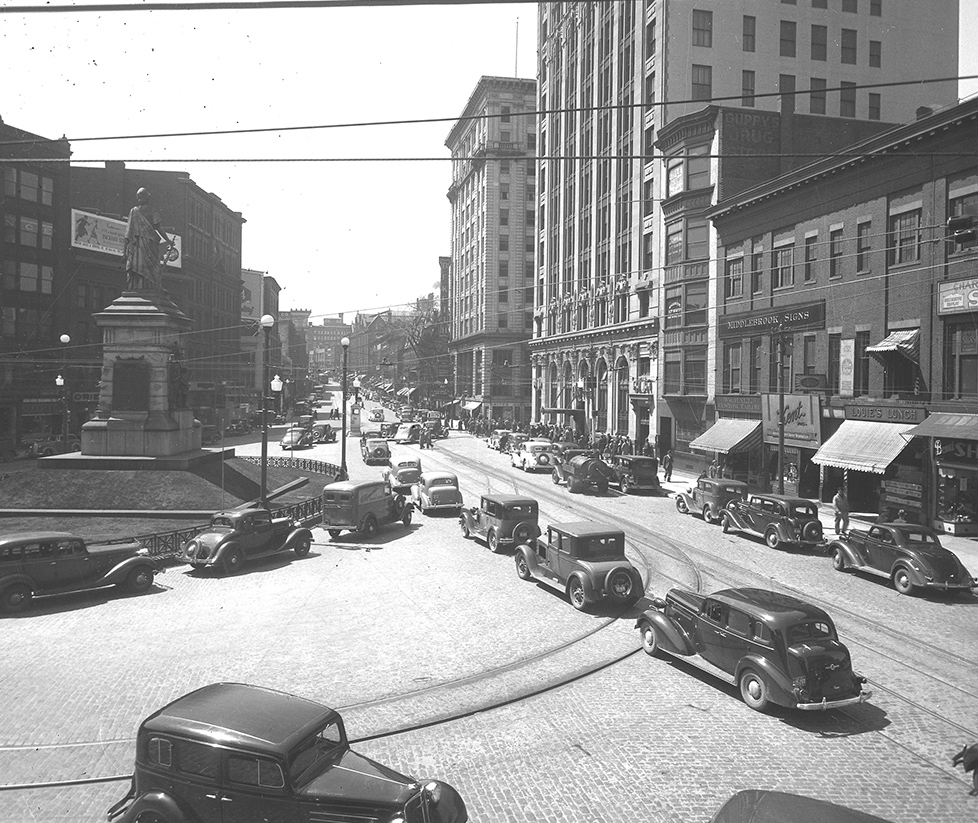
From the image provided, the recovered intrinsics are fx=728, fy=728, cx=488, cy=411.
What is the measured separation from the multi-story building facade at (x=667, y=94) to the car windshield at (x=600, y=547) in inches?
1058

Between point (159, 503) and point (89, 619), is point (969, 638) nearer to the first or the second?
point (89, 619)

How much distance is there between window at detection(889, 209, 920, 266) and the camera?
2606cm

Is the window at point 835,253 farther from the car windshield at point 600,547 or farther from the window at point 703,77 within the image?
the window at point 703,77

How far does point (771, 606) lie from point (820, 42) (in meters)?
47.1

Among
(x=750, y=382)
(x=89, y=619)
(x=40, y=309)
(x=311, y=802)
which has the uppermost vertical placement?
(x=40, y=309)

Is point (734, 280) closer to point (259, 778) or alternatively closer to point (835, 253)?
point (835, 253)

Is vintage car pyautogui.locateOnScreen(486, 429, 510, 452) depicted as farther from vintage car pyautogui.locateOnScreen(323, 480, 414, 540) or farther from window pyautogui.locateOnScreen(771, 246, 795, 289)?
vintage car pyautogui.locateOnScreen(323, 480, 414, 540)

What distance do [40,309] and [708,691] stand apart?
57.2 m

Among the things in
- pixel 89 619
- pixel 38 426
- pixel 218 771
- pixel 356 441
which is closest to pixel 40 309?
pixel 38 426

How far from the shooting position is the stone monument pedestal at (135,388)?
86.6ft

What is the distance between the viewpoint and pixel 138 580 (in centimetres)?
1631

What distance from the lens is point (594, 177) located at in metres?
59.5

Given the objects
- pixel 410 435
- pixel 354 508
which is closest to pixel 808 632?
pixel 354 508

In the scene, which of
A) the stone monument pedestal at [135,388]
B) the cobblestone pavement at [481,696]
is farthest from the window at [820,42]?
the stone monument pedestal at [135,388]
